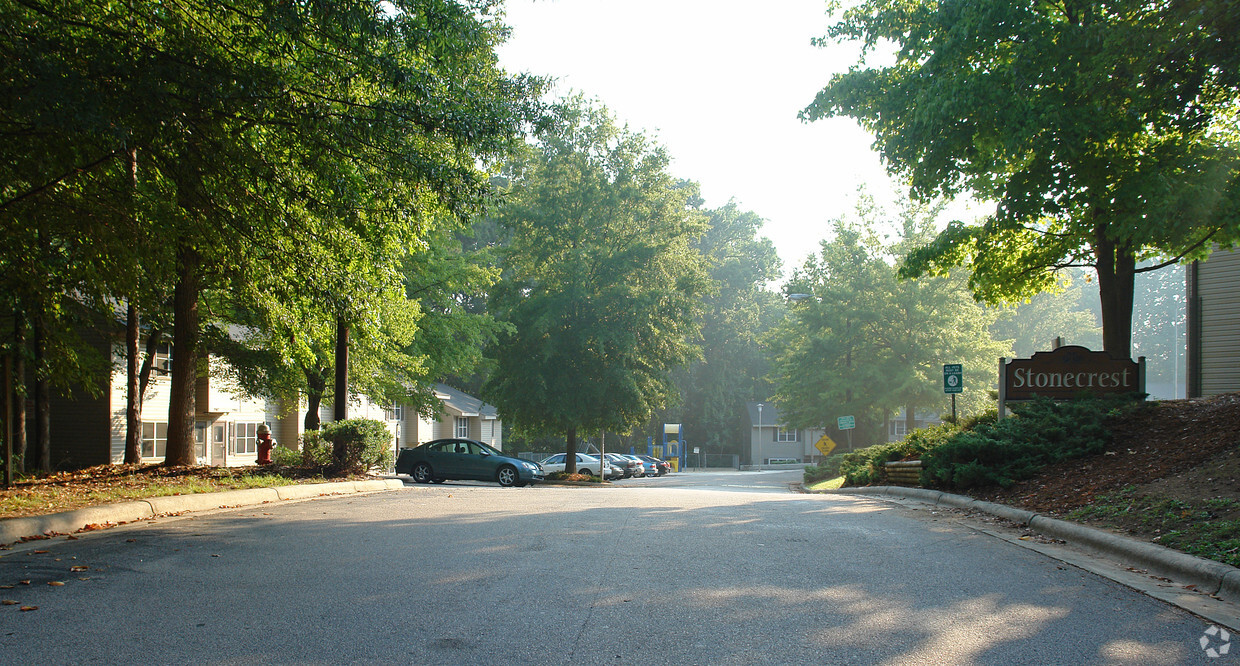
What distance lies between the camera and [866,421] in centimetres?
4747

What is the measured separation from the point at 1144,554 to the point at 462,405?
1721 inches

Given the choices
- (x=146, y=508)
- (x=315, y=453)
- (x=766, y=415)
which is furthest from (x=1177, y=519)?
(x=766, y=415)

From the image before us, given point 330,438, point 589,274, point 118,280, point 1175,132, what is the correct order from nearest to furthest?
point 118,280 < point 1175,132 < point 330,438 < point 589,274

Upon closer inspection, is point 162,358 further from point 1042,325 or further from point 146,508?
point 1042,325

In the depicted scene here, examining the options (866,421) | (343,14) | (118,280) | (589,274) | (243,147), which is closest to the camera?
(343,14)

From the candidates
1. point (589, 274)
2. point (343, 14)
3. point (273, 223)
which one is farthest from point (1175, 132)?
point (589, 274)

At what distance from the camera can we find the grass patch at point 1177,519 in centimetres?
723

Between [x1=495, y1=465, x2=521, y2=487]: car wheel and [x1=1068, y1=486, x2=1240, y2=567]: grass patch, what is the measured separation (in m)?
19.1

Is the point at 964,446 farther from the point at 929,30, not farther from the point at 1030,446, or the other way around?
the point at 929,30

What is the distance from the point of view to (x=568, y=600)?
6012 mm

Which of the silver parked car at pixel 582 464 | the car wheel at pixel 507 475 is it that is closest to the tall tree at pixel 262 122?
the car wheel at pixel 507 475

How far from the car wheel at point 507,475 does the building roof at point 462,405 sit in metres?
18.8

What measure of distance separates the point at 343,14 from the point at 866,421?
42.0m

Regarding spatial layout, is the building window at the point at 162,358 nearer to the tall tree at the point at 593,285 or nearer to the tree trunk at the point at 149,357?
the tree trunk at the point at 149,357
